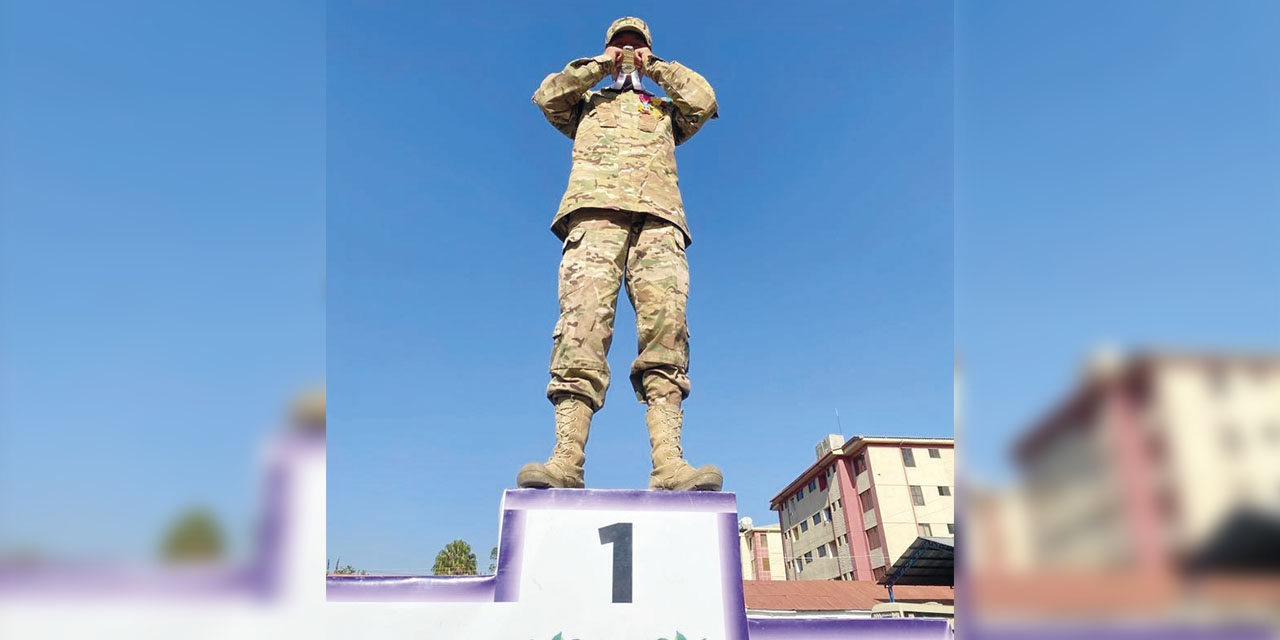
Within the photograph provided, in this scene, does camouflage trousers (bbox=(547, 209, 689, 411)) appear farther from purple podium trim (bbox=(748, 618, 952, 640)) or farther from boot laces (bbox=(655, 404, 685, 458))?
purple podium trim (bbox=(748, 618, 952, 640))

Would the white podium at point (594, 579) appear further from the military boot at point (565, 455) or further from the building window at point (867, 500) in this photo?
the building window at point (867, 500)

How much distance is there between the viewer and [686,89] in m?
3.56

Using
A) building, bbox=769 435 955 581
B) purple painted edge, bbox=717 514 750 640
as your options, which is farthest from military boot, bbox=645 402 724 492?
building, bbox=769 435 955 581

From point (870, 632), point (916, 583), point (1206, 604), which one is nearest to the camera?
point (1206, 604)

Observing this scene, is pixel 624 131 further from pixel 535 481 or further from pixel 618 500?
pixel 618 500

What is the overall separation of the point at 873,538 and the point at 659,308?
85.5 ft

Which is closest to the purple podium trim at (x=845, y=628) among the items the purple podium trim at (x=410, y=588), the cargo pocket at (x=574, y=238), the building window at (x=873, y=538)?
the purple podium trim at (x=410, y=588)

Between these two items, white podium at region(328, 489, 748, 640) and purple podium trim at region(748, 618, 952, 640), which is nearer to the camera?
white podium at region(328, 489, 748, 640)

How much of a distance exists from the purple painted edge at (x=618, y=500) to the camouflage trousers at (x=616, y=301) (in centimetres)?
59

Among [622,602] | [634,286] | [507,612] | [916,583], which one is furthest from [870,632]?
[916,583]

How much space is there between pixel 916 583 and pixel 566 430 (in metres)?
14.7

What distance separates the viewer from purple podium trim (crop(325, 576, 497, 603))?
7.24ft

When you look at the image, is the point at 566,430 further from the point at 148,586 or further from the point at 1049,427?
the point at 1049,427

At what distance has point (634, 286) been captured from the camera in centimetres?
321
